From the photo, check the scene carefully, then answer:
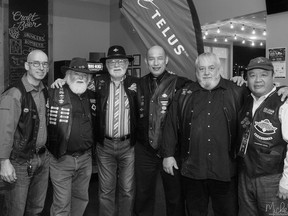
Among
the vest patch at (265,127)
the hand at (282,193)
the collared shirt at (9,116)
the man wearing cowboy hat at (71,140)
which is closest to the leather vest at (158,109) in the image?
the man wearing cowboy hat at (71,140)

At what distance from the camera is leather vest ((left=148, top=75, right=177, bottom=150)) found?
274cm

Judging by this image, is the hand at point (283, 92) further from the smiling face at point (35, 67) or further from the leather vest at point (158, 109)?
the smiling face at point (35, 67)

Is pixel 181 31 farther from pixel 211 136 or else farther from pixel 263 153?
pixel 263 153

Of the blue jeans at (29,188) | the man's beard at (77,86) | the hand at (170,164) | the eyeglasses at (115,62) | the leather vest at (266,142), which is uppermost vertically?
the eyeglasses at (115,62)

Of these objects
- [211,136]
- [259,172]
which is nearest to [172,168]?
[211,136]

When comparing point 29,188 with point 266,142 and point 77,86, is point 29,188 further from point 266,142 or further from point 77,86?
point 266,142

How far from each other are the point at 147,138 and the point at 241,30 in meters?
2.34

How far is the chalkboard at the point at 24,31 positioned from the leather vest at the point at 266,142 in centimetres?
425

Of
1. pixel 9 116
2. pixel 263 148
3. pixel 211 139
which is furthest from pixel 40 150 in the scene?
pixel 263 148

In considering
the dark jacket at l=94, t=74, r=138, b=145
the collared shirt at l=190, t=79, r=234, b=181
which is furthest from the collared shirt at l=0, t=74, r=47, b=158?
the collared shirt at l=190, t=79, r=234, b=181

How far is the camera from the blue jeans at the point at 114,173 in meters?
2.86

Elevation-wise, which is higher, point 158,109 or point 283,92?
point 283,92

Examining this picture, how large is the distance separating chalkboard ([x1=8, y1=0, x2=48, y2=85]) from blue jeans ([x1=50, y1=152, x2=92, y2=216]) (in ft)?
10.2

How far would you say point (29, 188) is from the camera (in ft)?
8.54
